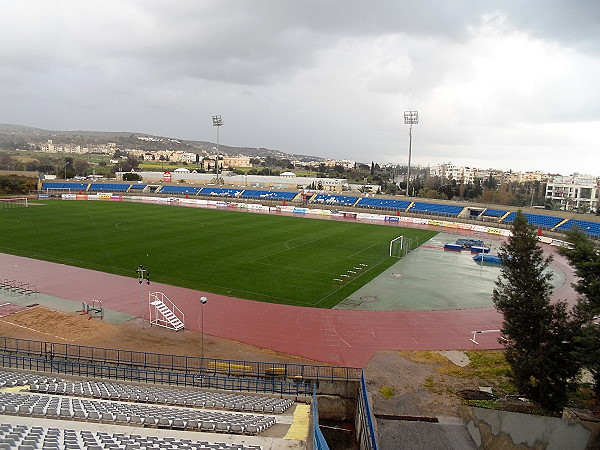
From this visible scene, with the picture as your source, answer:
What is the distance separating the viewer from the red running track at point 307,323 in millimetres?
20953

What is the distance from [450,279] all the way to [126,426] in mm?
28996

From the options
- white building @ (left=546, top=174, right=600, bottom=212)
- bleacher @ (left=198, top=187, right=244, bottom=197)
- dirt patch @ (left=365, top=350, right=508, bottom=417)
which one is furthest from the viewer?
white building @ (left=546, top=174, right=600, bottom=212)

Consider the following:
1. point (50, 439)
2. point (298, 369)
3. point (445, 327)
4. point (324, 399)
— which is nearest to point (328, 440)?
point (324, 399)

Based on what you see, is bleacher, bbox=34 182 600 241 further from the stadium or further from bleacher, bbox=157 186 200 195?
the stadium

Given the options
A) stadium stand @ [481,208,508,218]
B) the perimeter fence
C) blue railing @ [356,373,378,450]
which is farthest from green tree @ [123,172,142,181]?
blue railing @ [356,373,378,450]

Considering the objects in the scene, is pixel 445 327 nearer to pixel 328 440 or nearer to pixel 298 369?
pixel 298 369

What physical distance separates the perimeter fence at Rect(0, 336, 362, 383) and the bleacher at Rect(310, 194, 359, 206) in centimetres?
6623

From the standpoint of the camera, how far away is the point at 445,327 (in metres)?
23.8

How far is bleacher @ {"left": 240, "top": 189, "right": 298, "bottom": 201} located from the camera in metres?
89.7

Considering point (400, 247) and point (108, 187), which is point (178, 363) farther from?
point (108, 187)

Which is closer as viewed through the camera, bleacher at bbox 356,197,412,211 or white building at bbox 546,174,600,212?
bleacher at bbox 356,197,412,211

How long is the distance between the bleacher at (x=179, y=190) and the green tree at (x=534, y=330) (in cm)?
8628

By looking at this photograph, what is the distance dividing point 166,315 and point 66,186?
84.5 metres

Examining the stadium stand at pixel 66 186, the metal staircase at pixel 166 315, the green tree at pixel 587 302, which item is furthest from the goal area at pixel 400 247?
the stadium stand at pixel 66 186
